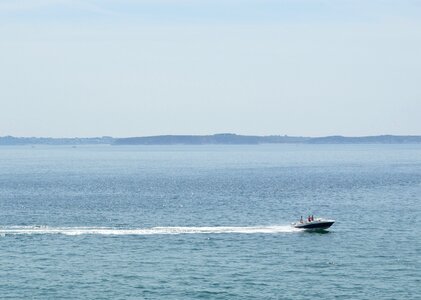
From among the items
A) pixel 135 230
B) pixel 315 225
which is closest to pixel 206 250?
pixel 135 230

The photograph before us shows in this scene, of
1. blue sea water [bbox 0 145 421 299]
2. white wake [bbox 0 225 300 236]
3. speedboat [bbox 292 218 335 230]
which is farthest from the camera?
speedboat [bbox 292 218 335 230]

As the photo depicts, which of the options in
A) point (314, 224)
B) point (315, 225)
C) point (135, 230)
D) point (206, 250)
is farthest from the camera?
point (315, 225)

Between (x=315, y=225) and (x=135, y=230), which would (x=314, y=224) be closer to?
(x=315, y=225)

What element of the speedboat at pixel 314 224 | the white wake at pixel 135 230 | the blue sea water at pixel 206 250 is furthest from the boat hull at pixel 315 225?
the blue sea water at pixel 206 250

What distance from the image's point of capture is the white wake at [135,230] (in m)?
114

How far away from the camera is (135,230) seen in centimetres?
11631

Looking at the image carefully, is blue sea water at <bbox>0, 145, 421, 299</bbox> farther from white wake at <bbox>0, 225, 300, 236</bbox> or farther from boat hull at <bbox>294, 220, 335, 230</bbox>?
boat hull at <bbox>294, 220, 335, 230</bbox>

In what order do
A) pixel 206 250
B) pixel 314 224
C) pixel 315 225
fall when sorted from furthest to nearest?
1. pixel 315 225
2. pixel 314 224
3. pixel 206 250

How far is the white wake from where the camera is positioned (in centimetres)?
11362

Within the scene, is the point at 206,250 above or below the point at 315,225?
below

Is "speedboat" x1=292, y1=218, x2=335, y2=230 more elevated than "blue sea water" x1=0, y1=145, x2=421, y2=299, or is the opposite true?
"speedboat" x1=292, y1=218, x2=335, y2=230

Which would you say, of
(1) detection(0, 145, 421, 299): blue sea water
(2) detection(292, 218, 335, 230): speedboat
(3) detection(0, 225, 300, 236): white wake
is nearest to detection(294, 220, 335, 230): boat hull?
(2) detection(292, 218, 335, 230): speedboat

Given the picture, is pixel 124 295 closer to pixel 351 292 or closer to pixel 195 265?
pixel 195 265

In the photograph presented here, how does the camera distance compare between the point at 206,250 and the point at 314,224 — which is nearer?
the point at 206,250
